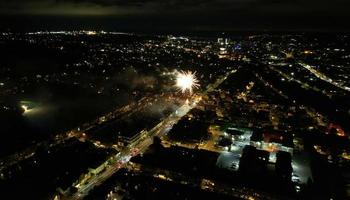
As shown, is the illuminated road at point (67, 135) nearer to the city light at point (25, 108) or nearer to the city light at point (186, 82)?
the city light at point (25, 108)

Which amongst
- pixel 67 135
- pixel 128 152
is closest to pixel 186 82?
pixel 67 135

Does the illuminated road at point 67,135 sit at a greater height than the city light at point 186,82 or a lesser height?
lesser

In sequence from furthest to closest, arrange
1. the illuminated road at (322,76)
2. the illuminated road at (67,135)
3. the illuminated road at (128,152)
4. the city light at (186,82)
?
1. the illuminated road at (322,76)
2. the city light at (186,82)
3. the illuminated road at (67,135)
4. the illuminated road at (128,152)

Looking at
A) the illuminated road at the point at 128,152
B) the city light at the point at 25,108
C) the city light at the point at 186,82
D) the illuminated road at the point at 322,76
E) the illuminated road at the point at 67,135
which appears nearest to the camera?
the illuminated road at the point at 128,152

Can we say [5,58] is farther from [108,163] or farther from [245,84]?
[108,163]

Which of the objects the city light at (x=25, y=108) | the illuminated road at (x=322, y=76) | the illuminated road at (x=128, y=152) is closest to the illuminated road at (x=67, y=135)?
the illuminated road at (x=128, y=152)

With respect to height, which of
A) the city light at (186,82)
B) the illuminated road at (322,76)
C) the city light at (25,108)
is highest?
the illuminated road at (322,76)

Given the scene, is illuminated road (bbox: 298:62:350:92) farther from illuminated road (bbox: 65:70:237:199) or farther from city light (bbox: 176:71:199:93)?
illuminated road (bbox: 65:70:237:199)
